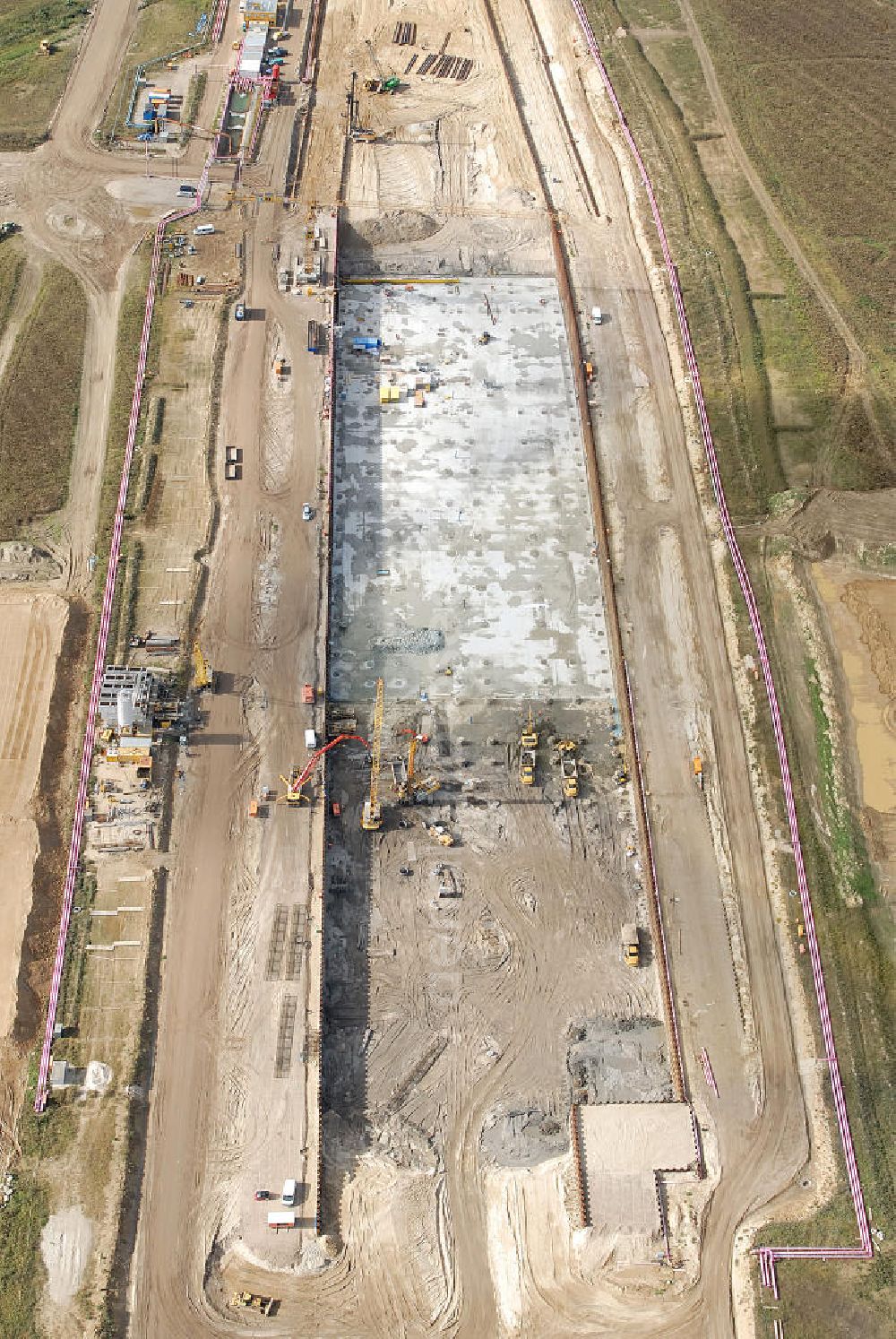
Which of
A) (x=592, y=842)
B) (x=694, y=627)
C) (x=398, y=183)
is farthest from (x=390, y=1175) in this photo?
(x=398, y=183)

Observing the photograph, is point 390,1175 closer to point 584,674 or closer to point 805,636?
point 584,674

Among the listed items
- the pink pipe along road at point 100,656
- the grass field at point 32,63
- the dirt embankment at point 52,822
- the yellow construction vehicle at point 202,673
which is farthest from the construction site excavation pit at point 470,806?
the grass field at point 32,63

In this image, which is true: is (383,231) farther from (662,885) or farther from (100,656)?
(662,885)

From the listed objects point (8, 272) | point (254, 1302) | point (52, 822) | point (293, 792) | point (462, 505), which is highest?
point (8, 272)

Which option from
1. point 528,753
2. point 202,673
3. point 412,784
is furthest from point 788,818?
point 202,673

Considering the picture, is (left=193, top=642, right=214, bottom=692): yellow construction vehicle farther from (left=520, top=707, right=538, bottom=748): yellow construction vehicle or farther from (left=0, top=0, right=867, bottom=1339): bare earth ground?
(left=520, top=707, right=538, bottom=748): yellow construction vehicle

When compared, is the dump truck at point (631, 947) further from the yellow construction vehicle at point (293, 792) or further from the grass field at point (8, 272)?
the grass field at point (8, 272)
